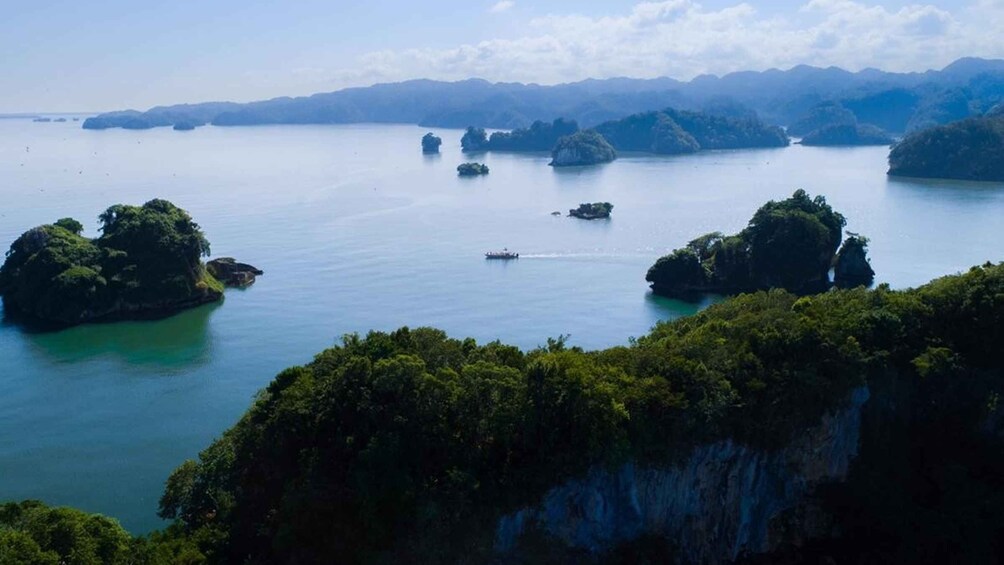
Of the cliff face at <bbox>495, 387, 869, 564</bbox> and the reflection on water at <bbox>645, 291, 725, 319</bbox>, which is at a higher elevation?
the cliff face at <bbox>495, 387, 869, 564</bbox>

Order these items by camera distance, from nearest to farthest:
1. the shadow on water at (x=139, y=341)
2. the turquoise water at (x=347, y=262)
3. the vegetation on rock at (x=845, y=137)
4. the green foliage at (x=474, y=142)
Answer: the turquoise water at (x=347, y=262), the shadow on water at (x=139, y=341), the green foliage at (x=474, y=142), the vegetation on rock at (x=845, y=137)

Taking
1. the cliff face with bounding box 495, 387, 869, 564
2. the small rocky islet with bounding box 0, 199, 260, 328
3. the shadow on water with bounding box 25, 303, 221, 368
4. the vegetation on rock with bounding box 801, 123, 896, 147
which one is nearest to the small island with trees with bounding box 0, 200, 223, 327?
the small rocky islet with bounding box 0, 199, 260, 328

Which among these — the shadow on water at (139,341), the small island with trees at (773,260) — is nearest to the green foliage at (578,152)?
the small island with trees at (773,260)

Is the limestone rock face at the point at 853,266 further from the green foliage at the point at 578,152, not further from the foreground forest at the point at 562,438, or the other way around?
the green foliage at the point at 578,152

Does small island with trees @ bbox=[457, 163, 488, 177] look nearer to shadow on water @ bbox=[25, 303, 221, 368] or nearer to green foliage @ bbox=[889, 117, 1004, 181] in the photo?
green foliage @ bbox=[889, 117, 1004, 181]

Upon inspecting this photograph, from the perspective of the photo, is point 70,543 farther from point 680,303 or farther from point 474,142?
point 474,142
